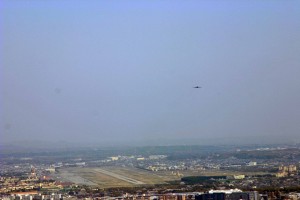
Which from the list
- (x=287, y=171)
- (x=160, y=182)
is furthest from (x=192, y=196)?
(x=287, y=171)

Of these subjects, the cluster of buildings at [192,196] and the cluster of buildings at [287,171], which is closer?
the cluster of buildings at [192,196]

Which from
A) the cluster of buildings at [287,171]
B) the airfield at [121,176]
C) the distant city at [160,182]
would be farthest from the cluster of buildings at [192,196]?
the cluster of buildings at [287,171]

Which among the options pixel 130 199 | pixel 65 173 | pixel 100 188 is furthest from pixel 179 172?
pixel 130 199

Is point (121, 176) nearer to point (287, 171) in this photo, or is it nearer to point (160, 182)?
point (160, 182)

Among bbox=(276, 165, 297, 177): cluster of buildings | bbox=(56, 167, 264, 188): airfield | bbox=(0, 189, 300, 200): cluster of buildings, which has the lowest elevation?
bbox=(0, 189, 300, 200): cluster of buildings

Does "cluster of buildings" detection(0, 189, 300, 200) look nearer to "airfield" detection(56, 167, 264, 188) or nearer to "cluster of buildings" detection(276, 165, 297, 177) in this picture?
"airfield" detection(56, 167, 264, 188)

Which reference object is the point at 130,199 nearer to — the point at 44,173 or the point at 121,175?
the point at 121,175

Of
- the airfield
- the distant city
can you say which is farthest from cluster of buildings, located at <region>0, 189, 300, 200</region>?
the airfield

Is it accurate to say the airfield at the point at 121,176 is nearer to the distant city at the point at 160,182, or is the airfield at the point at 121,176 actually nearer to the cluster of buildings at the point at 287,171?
the distant city at the point at 160,182
